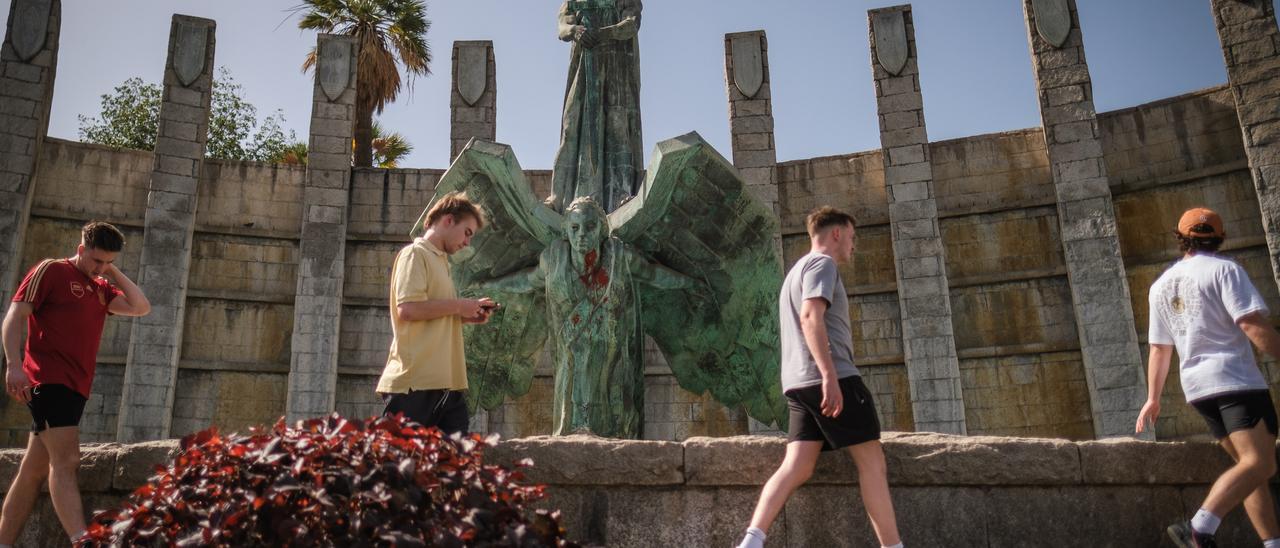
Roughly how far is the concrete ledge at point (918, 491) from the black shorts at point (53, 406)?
1916 millimetres

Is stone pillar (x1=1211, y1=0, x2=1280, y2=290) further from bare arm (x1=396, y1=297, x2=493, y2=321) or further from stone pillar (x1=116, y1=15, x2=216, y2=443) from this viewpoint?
stone pillar (x1=116, y1=15, x2=216, y2=443)

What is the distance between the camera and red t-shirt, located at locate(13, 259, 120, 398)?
14.3 ft

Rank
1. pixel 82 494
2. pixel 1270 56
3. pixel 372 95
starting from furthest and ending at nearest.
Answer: pixel 372 95 → pixel 1270 56 → pixel 82 494

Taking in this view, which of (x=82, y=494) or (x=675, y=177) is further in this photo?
(x=675, y=177)

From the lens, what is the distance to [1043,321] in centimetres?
1337

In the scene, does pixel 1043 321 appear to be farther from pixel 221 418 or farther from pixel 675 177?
pixel 221 418

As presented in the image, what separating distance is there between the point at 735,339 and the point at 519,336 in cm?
147

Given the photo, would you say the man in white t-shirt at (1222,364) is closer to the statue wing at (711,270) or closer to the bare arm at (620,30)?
the statue wing at (711,270)

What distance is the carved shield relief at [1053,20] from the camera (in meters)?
14.0

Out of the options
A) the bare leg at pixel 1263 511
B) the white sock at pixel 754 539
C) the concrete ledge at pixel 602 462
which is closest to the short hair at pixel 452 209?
the concrete ledge at pixel 602 462

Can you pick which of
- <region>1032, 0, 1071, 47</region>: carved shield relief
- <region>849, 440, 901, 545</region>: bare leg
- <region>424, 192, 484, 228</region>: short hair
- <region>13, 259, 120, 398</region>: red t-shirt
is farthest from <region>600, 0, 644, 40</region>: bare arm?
<region>1032, 0, 1071, 47</region>: carved shield relief

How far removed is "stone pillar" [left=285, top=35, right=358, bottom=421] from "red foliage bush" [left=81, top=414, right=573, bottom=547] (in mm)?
10411

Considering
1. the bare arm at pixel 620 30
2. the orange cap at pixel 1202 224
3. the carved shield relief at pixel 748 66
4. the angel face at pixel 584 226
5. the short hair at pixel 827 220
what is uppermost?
the carved shield relief at pixel 748 66

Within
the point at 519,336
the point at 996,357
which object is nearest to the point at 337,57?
the point at 519,336
